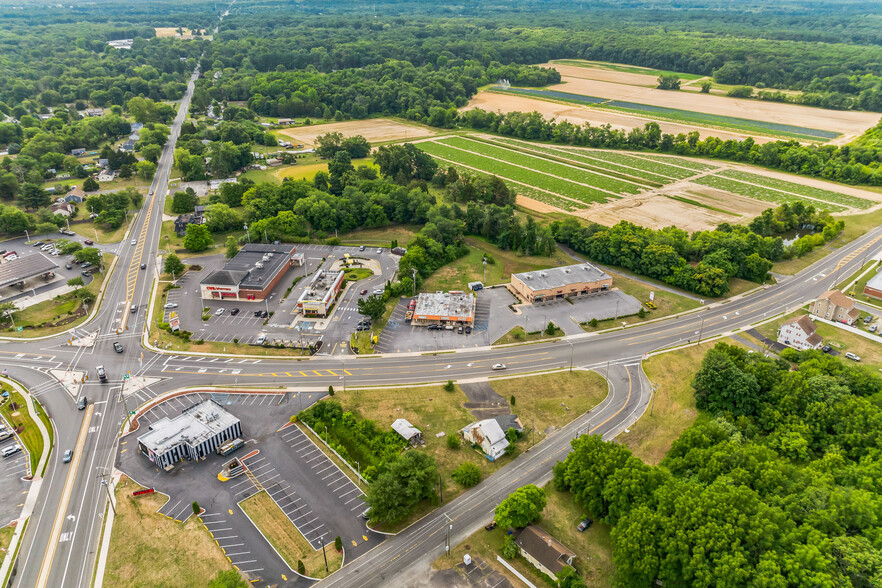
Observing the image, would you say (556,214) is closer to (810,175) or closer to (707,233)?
(707,233)

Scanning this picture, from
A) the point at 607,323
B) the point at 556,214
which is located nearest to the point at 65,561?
the point at 607,323

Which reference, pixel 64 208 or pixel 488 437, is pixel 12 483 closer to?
pixel 488 437

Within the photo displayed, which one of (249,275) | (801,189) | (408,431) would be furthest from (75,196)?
(801,189)

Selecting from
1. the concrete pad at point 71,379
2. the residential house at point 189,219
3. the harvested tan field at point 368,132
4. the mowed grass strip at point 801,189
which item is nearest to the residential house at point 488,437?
the concrete pad at point 71,379

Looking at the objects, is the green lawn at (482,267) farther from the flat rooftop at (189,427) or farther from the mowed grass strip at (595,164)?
the mowed grass strip at (595,164)

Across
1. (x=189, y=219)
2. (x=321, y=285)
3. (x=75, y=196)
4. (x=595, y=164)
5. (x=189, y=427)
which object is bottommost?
(x=189, y=427)

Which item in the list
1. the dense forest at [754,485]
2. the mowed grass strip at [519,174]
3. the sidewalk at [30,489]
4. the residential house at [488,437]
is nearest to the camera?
the dense forest at [754,485]
